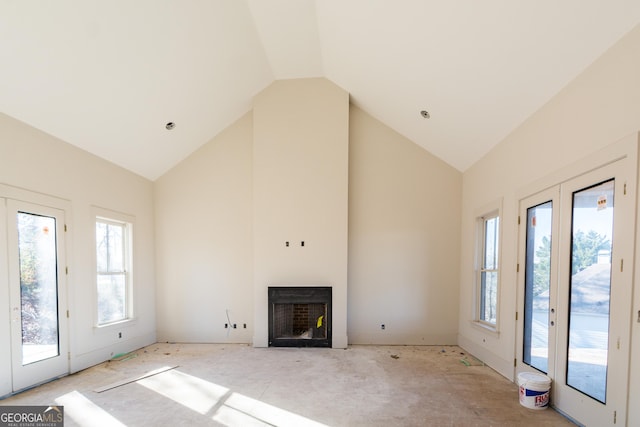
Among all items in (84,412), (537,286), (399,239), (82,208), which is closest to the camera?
(84,412)

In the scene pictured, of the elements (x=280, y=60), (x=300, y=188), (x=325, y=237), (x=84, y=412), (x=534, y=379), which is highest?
(x=280, y=60)

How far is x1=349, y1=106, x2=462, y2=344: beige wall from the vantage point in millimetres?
5211

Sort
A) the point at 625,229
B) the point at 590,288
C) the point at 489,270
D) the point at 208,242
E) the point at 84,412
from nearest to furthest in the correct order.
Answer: the point at 625,229 < the point at 590,288 < the point at 84,412 < the point at 489,270 < the point at 208,242

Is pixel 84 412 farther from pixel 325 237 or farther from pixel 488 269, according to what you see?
pixel 488 269

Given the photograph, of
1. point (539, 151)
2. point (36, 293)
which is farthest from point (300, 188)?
point (36, 293)

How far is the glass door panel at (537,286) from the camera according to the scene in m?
3.09

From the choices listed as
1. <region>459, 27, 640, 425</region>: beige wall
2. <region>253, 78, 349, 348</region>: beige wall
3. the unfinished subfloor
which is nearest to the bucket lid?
the unfinished subfloor

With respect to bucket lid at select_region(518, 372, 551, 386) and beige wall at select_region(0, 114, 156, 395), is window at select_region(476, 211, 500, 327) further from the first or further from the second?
beige wall at select_region(0, 114, 156, 395)

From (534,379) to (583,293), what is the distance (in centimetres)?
98

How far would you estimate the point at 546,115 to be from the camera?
305cm

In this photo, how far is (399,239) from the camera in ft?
17.4

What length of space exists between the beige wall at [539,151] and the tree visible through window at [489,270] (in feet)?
0.49

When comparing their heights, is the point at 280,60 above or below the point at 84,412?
above

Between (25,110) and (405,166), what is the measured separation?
4975mm
